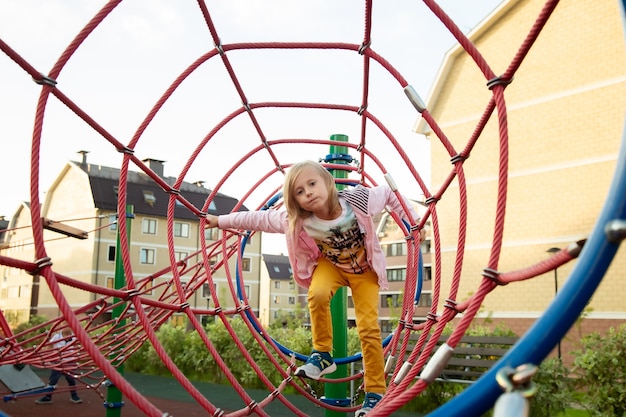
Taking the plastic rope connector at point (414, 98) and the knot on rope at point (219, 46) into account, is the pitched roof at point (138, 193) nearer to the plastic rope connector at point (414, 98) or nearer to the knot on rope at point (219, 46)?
the knot on rope at point (219, 46)

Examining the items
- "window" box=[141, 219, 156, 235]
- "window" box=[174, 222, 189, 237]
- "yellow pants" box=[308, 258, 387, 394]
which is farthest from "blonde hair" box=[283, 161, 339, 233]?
"window" box=[174, 222, 189, 237]

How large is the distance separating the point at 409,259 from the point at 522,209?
9251 mm

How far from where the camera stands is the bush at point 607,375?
16.9 feet

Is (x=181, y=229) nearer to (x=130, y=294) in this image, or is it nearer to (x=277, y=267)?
(x=277, y=267)

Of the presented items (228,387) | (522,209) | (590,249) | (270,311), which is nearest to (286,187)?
(590,249)

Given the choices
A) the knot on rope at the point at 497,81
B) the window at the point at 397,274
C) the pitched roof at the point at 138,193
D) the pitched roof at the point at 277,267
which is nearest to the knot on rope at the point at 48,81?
the knot on rope at the point at 497,81

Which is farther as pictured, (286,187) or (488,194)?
(488,194)

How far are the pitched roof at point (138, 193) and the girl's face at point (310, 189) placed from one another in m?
24.2

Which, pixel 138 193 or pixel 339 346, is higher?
pixel 138 193

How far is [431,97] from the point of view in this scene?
548 inches

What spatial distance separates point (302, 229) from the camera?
2719mm

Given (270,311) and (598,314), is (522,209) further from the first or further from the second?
(270,311)

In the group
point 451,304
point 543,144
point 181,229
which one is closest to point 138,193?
point 181,229

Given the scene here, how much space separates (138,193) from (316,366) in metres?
27.3
